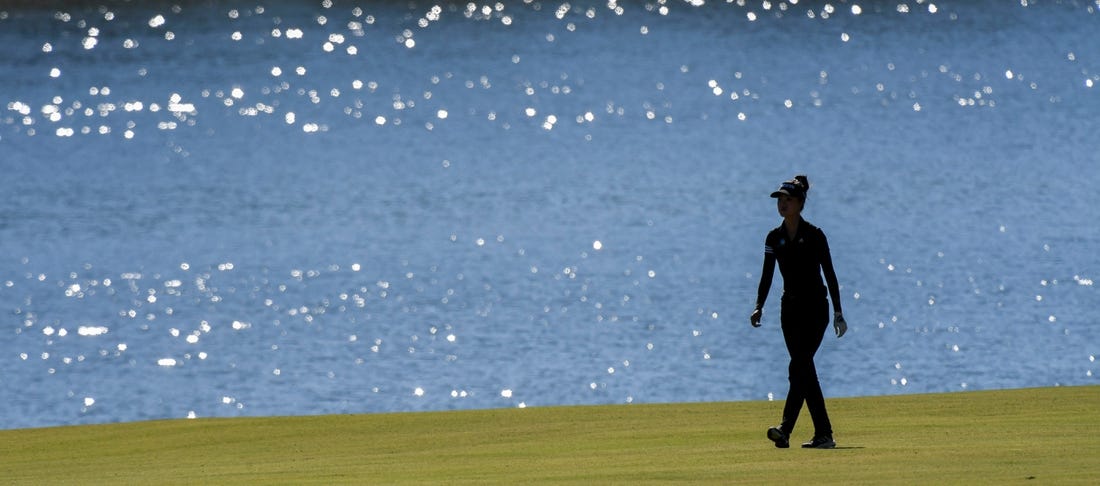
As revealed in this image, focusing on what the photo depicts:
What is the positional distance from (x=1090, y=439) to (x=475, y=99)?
71.2 m

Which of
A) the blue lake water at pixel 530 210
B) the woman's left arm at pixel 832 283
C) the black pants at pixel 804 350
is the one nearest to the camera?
the woman's left arm at pixel 832 283

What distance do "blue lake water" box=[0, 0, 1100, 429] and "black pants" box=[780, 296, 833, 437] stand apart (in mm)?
10445

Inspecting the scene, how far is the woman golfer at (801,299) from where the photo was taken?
12.3 metres

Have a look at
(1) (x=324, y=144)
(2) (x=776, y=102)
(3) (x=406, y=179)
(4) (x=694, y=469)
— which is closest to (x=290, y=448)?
(4) (x=694, y=469)

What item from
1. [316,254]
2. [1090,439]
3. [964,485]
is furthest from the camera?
[316,254]

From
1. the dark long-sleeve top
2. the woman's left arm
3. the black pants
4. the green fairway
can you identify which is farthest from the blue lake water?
the dark long-sleeve top

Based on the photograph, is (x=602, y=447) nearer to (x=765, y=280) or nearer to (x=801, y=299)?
(x=765, y=280)

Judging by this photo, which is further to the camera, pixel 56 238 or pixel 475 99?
pixel 475 99

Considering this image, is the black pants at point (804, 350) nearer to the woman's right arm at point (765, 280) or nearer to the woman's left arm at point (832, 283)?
the woman's left arm at point (832, 283)

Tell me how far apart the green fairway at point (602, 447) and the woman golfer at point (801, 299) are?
302 millimetres

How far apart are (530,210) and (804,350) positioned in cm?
3574

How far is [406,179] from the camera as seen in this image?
5681 centimetres

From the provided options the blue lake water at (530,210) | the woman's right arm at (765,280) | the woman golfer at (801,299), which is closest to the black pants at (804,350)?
the woman golfer at (801,299)

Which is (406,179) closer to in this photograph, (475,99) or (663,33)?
(475,99)
